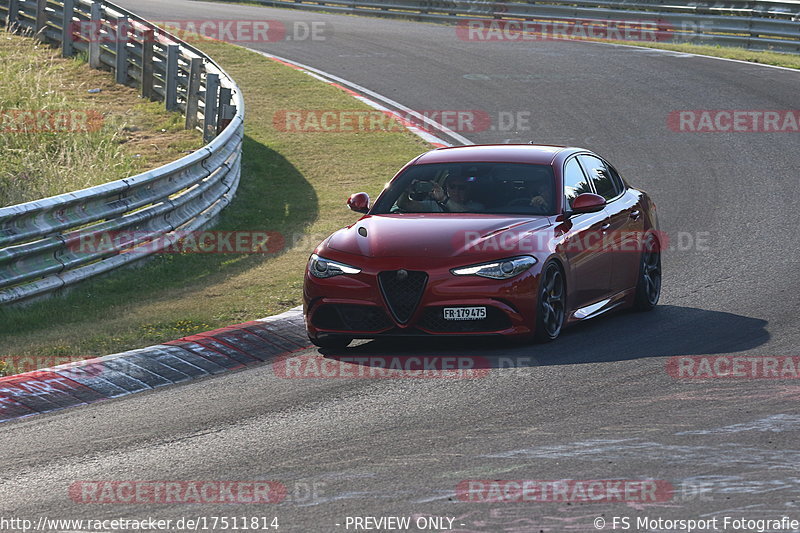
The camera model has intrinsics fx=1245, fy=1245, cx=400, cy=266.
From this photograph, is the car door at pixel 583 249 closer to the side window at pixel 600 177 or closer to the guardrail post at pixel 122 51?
the side window at pixel 600 177

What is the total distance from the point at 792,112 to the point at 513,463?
16.8 meters

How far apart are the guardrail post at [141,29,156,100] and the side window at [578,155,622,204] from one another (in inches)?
473

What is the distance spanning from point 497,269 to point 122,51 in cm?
1489

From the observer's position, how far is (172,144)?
18.7 m

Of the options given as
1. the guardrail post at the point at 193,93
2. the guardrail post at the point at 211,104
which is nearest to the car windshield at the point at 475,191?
the guardrail post at the point at 211,104

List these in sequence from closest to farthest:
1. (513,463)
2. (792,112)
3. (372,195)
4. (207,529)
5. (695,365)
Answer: (207,529)
(513,463)
(695,365)
(372,195)
(792,112)

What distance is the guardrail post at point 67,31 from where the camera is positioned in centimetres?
2372

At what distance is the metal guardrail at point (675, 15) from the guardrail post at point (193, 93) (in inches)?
565

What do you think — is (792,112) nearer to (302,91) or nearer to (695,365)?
(302,91)

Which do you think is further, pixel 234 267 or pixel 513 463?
pixel 234 267


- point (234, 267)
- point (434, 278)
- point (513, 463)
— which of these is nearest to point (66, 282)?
point (234, 267)
